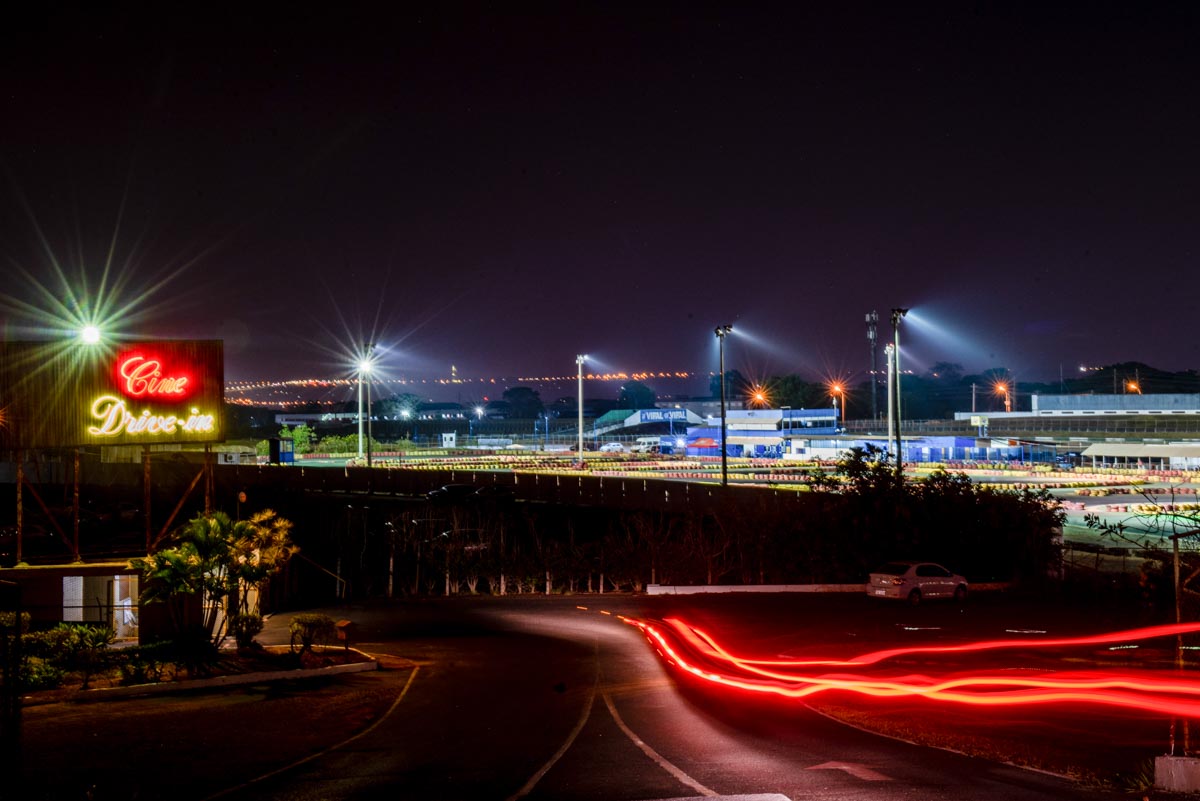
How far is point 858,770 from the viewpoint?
11.1 meters

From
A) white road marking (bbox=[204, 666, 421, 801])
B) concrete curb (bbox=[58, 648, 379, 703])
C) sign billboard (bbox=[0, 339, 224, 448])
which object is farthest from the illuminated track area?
sign billboard (bbox=[0, 339, 224, 448])

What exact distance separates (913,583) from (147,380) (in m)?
20.8

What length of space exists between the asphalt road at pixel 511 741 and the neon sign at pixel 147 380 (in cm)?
719

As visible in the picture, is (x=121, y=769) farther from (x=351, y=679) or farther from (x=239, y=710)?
(x=351, y=679)

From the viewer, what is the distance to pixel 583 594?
108ft

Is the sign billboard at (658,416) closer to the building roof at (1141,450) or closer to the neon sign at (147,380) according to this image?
the building roof at (1141,450)

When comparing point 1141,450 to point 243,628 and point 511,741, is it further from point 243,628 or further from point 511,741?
point 511,741

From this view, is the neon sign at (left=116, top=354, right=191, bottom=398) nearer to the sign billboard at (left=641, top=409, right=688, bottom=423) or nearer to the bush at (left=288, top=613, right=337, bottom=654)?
the bush at (left=288, top=613, right=337, bottom=654)

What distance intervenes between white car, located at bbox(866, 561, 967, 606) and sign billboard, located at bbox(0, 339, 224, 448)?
60.7 feet

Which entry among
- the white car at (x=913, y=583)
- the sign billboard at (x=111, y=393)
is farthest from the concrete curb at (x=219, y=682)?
the white car at (x=913, y=583)

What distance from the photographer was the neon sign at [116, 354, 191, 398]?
21.2 metres

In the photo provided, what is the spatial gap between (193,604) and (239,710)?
5.43 m

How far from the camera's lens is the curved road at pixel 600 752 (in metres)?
10.5

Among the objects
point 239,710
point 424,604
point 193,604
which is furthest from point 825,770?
point 424,604
